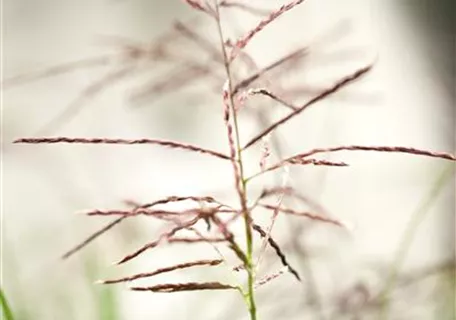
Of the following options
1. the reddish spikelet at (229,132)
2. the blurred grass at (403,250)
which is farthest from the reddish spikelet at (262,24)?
the blurred grass at (403,250)

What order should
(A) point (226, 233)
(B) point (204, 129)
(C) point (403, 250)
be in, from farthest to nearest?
(B) point (204, 129) < (C) point (403, 250) < (A) point (226, 233)

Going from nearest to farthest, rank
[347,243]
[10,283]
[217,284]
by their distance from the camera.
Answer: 1. [217,284]
2. [10,283]
3. [347,243]

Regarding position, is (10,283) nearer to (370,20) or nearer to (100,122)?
(100,122)

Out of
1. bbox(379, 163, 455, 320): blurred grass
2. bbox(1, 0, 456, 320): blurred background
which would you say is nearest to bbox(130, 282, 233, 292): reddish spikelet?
bbox(379, 163, 455, 320): blurred grass

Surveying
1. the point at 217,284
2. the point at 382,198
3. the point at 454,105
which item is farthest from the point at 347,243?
the point at 217,284

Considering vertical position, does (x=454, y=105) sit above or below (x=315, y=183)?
above

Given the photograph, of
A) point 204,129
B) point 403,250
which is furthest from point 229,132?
point 204,129

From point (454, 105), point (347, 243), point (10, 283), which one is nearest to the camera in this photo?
point (10, 283)

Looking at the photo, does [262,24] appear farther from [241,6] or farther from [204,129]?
[204,129]
